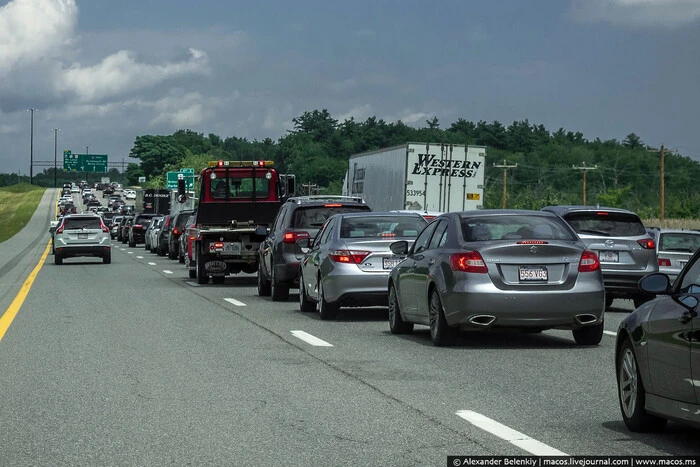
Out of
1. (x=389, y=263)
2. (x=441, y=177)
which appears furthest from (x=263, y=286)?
(x=441, y=177)

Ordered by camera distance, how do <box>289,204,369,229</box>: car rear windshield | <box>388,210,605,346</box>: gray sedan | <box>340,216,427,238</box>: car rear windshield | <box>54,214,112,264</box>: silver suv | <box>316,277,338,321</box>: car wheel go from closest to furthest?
<box>388,210,605,346</box>: gray sedan
<box>316,277,338,321</box>: car wheel
<box>340,216,427,238</box>: car rear windshield
<box>289,204,369,229</box>: car rear windshield
<box>54,214,112,264</box>: silver suv

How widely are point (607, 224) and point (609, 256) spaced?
55 centimetres

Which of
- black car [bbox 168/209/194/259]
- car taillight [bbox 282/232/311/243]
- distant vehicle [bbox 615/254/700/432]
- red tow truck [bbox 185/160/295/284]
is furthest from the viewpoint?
black car [bbox 168/209/194/259]

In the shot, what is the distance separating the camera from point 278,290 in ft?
70.9

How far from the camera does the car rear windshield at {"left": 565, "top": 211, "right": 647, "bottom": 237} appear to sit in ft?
63.5

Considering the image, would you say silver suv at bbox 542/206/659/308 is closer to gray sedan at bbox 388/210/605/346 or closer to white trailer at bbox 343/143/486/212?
gray sedan at bbox 388/210/605/346

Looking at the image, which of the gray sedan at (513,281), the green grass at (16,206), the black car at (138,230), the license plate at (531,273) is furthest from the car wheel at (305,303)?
the green grass at (16,206)

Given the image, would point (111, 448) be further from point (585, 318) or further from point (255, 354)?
point (585, 318)

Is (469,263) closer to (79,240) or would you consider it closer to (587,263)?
(587,263)

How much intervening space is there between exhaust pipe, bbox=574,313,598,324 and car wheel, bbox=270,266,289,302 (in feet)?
29.6

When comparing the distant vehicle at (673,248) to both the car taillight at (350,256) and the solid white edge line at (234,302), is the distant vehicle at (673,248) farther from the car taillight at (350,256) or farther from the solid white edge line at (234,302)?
the car taillight at (350,256)

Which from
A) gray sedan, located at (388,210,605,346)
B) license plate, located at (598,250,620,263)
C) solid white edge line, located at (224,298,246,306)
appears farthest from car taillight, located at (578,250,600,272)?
solid white edge line, located at (224,298,246,306)

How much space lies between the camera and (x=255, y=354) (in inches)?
509

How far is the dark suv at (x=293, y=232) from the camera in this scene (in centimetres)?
2105
